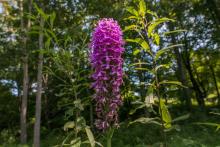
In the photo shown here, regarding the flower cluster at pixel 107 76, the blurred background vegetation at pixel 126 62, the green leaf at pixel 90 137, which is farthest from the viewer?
the blurred background vegetation at pixel 126 62

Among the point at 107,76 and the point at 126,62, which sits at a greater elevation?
the point at 126,62

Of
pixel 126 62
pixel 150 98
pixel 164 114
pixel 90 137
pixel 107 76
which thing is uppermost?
pixel 126 62

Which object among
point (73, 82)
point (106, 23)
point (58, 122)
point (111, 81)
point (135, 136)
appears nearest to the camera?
point (111, 81)

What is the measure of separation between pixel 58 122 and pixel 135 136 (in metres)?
9.54

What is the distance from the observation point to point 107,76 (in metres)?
2.73

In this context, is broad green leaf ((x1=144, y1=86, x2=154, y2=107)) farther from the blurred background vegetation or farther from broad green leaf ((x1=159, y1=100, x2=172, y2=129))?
the blurred background vegetation

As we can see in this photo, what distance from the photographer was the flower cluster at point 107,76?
2.71 meters

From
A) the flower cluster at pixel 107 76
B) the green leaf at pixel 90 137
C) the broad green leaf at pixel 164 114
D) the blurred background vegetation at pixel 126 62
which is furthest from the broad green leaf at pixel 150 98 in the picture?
the blurred background vegetation at pixel 126 62

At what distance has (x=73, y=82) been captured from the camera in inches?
132

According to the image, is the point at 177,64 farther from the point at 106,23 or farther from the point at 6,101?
the point at 106,23

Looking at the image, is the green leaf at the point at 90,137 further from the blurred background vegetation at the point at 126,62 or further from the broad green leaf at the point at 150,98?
the blurred background vegetation at the point at 126,62

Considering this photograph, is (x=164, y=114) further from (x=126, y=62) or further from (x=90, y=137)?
(x=126, y=62)

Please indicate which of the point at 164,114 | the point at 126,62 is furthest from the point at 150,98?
the point at 126,62

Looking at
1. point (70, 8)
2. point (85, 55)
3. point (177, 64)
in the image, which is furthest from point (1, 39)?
point (85, 55)
